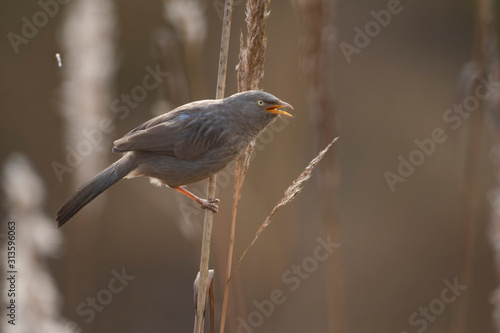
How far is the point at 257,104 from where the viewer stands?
2584 mm

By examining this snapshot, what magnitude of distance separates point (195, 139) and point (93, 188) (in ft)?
1.77

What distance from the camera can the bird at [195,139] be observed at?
258 cm

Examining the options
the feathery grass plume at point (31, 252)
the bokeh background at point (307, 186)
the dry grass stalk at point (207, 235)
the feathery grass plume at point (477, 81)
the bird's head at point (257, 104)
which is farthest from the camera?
the bokeh background at point (307, 186)

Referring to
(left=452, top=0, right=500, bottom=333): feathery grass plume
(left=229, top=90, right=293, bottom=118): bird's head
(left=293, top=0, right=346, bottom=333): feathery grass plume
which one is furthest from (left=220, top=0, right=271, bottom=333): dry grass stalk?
(left=452, top=0, right=500, bottom=333): feathery grass plume

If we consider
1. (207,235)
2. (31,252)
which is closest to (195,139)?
(207,235)

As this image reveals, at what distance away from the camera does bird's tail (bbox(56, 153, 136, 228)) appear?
2.35m

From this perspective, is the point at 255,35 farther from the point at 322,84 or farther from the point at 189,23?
the point at 189,23

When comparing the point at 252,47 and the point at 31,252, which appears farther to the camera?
the point at 31,252

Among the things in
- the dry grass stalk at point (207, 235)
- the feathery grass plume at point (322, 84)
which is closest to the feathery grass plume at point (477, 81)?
the feathery grass plume at point (322, 84)

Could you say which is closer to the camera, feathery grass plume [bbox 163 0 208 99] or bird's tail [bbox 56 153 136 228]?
bird's tail [bbox 56 153 136 228]

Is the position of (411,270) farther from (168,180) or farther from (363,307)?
(168,180)

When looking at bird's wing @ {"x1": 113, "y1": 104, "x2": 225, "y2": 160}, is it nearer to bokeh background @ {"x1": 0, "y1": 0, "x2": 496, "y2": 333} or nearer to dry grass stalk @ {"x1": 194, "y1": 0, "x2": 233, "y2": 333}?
dry grass stalk @ {"x1": 194, "y1": 0, "x2": 233, "y2": 333}

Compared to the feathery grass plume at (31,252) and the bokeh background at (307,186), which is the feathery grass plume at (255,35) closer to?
the feathery grass plume at (31,252)

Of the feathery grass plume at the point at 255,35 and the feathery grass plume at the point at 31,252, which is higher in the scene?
the feathery grass plume at the point at 255,35
